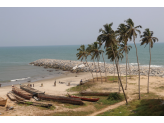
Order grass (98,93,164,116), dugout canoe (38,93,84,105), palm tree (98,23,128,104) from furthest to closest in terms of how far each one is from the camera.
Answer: dugout canoe (38,93,84,105) → palm tree (98,23,128,104) → grass (98,93,164,116)

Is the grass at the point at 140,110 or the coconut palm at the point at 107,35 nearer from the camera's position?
the grass at the point at 140,110

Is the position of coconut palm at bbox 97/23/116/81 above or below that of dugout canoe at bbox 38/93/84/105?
above

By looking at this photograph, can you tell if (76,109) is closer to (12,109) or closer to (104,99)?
(104,99)

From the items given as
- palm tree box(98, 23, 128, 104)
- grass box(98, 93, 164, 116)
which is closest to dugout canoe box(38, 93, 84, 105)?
grass box(98, 93, 164, 116)

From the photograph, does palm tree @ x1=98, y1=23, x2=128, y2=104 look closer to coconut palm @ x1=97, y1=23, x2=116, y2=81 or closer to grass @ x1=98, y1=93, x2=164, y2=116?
coconut palm @ x1=97, y1=23, x2=116, y2=81

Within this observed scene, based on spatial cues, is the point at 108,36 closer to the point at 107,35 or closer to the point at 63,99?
the point at 107,35

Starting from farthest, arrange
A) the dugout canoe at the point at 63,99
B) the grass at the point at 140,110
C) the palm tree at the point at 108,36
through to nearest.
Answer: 1. the dugout canoe at the point at 63,99
2. the palm tree at the point at 108,36
3. the grass at the point at 140,110

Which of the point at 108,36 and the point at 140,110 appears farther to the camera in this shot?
the point at 108,36

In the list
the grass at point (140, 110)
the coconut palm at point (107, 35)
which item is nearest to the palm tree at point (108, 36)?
the coconut palm at point (107, 35)

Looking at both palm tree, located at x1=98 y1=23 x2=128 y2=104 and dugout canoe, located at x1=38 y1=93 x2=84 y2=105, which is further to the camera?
dugout canoe, located at x1=38 y1=93 x2=84 y2=105

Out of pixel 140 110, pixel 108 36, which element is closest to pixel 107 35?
pixel 108 36

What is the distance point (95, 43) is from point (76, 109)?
17715mm

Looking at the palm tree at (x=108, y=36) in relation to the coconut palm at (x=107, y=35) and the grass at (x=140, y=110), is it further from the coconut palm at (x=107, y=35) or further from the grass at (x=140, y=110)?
the grass at (x=140, y=110)

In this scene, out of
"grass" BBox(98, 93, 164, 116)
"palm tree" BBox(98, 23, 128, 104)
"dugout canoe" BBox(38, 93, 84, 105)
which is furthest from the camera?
"dugout canoe" BBox(38, 93, 84, 105)
